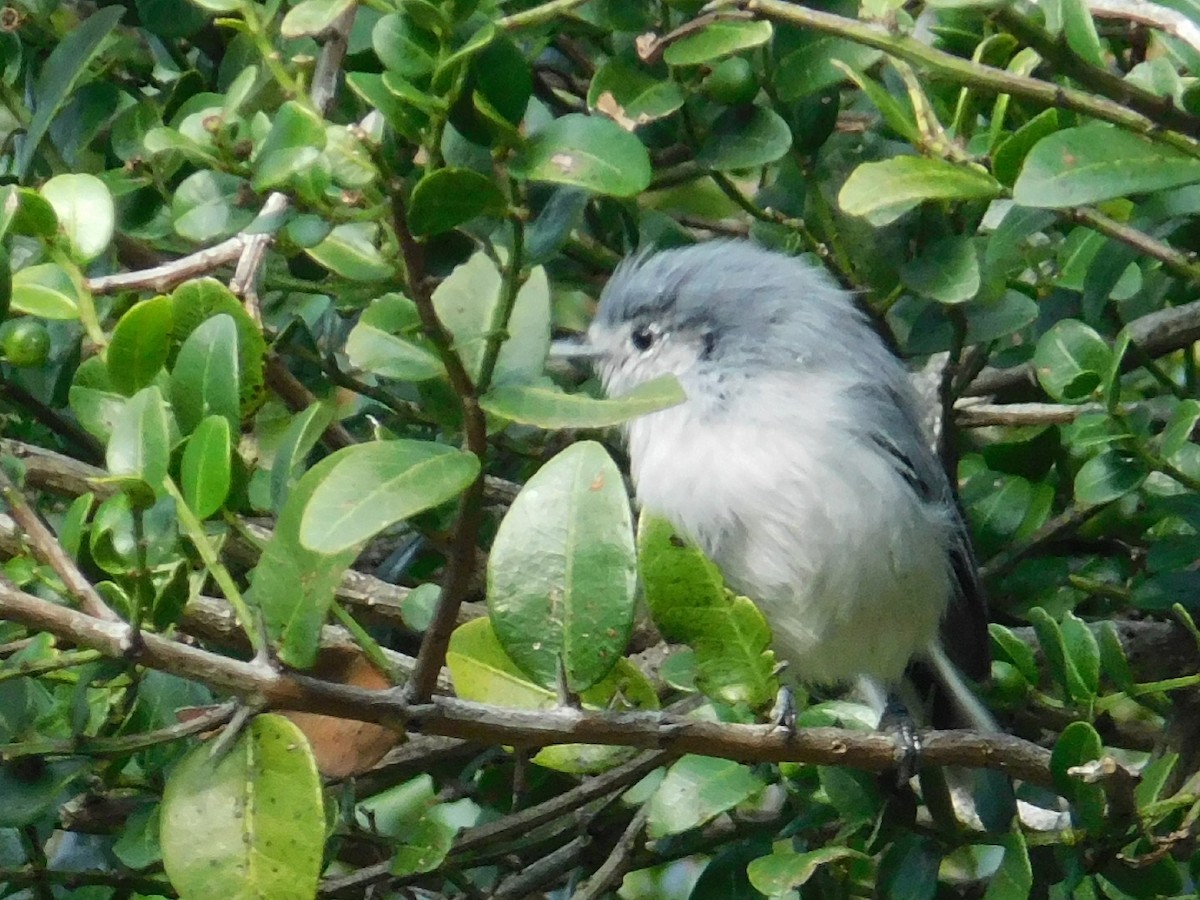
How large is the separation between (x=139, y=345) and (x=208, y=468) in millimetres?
161

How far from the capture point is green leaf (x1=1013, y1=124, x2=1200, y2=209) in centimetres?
115

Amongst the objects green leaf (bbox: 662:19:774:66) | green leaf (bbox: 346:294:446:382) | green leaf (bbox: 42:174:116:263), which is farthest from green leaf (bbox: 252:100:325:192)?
green leaf (bbox: 662:19:774:66)

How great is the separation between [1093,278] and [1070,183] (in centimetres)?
47

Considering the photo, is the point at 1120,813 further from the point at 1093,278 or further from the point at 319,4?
the point at 319,4

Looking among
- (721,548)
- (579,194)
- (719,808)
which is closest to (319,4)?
(579,194)

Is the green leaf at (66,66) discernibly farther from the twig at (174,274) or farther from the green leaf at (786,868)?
the green leaf at (786,868)

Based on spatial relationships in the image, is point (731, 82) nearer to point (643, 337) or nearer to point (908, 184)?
point (908, 184)

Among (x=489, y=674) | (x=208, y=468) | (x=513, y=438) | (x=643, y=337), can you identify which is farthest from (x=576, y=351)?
(x=208, y=468)

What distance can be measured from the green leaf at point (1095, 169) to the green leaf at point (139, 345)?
2.42 feet

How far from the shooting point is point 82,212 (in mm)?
1228

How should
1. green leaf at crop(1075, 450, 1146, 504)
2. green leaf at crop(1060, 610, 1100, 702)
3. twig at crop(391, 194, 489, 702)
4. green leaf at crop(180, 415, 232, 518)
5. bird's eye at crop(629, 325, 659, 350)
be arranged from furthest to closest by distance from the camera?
1. bird's eye at crop(629, 325, 659, 350)
2. green leaf at crop(1075, 450, 1146, 504)
3. green leaf at crop(1060, 610, 1100, 702)
4. green leaf at crop(180, 415, 232, 518)
5. twig at crop(391, 194, 489, 702)

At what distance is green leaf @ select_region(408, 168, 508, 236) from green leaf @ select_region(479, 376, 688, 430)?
0.14 meters

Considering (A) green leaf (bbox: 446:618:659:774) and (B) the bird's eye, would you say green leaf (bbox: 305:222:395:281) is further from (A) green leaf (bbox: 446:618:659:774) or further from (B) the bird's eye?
(B) the bird's eye

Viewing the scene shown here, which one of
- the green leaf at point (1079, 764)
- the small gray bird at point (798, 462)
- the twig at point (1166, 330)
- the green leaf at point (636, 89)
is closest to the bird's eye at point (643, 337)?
the small gray bird at point (798, 462)
